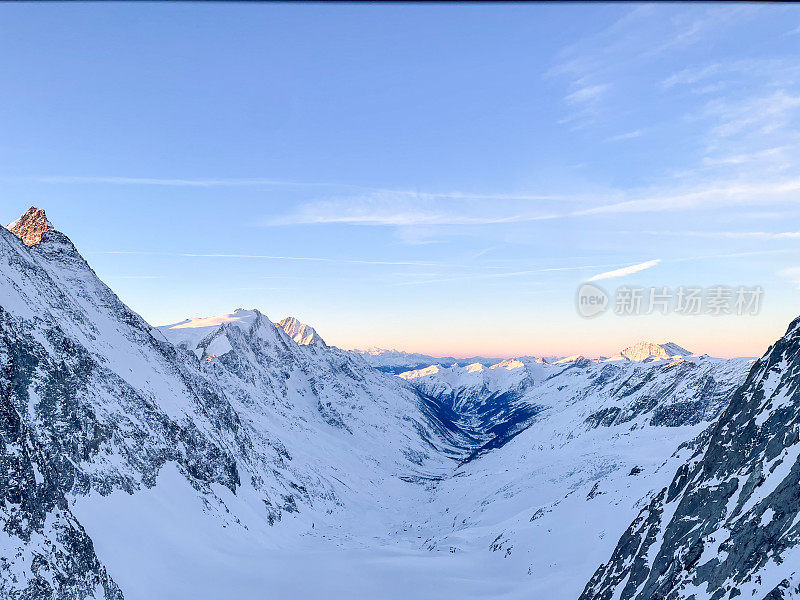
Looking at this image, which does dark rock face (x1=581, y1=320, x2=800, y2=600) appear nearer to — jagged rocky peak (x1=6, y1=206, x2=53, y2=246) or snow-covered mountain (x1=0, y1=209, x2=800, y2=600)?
snow-covered mountain (x1=0, y1=209, x2=800, y2=600)

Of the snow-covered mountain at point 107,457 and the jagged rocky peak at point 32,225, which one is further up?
the jagged rocky peak at point 32,225

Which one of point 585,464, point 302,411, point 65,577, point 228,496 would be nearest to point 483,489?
point 585,464

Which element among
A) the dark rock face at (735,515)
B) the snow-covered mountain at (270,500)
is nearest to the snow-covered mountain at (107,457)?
the snow-covered mountain at (270,500)

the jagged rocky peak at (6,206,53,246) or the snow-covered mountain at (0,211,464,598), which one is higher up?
the jagged rocky peak at (6,206,53,246)

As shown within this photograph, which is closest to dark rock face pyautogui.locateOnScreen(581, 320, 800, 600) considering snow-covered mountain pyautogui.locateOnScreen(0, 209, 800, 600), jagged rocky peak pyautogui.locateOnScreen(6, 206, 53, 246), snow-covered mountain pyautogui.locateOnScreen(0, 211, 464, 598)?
snow-covered mountain pyautogui.locateOnScreen(0, 209, 800, 600)

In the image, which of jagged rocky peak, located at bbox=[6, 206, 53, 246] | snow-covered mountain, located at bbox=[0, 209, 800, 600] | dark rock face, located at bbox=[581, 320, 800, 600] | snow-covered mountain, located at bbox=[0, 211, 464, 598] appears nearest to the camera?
dark rock face, located at bbox=[581, 320, 800, 600]

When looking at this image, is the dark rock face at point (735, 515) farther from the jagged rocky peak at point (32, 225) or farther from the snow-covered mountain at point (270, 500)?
the jagged rocky peak at point (32, 225)

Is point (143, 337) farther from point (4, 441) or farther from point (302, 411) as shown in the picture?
point (302, 411)
